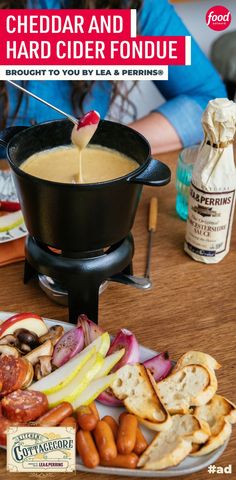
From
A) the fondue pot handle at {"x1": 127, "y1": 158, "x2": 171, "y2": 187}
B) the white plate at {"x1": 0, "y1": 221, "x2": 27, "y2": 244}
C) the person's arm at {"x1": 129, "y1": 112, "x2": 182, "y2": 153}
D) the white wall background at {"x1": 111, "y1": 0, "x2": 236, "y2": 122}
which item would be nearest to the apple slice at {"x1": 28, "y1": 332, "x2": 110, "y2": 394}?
the fondue pot handle at {"x1": 127, "y1": 158, "x2": 171, "y2": 187}

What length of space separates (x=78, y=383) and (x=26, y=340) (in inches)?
4.7

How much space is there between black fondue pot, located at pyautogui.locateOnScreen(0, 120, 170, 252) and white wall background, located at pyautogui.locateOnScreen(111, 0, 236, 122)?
1.75m

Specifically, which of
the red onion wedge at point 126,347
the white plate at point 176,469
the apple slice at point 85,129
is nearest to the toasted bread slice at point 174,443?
the white plate at point 176,469

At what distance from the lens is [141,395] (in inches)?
32.6

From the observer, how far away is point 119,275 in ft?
3.44

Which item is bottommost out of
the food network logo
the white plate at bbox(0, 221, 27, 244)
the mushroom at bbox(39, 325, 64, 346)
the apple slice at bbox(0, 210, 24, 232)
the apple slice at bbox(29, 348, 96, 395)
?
the apple slice at bbox(29, 348, 96, 395)

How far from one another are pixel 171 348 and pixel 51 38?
2.42ft

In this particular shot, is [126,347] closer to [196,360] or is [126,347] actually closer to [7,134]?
[196,360]

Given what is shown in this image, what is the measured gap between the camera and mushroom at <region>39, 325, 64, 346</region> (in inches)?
35.9

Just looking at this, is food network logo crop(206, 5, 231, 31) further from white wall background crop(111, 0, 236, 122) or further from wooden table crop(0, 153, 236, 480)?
white wall background crop(111, 0, 236, 122)

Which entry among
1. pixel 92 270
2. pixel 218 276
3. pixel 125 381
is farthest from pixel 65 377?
pixel 218 276

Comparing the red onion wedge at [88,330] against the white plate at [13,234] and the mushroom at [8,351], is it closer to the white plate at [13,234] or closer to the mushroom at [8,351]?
the mushroom at [8,351]

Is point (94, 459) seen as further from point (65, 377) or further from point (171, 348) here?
point (171, 348)

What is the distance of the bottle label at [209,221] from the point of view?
1.06 m
